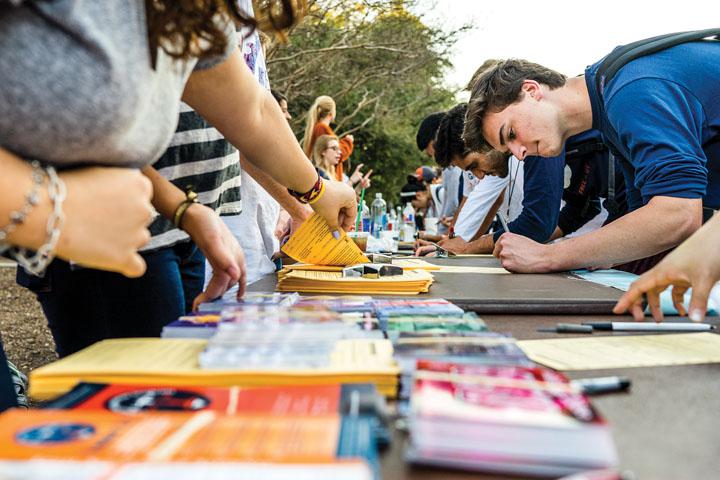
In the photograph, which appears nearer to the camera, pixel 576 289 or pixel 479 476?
pixel 479 476

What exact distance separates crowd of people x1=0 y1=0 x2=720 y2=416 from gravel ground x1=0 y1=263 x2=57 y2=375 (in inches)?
97.5

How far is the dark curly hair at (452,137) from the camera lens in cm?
348

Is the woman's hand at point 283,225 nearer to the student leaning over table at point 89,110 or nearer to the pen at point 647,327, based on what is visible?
the pen at point 647,327

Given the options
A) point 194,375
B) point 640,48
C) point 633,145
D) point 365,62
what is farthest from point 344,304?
point 365,62

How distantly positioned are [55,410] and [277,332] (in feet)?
0.91

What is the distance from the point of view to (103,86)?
62cm

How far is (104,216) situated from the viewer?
631mm

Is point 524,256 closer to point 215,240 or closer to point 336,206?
point 336,206

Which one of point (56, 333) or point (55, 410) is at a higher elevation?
point (55, 410)

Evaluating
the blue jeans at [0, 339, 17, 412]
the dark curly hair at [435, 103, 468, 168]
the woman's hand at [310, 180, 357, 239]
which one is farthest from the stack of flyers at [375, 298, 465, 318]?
the dark curly hair at [435, 103, 468, 168]

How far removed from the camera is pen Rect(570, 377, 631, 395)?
2.21ft

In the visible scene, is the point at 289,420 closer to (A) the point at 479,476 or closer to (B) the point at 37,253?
(A) the point at 479,476

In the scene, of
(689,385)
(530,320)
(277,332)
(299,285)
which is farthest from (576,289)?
(277,332)

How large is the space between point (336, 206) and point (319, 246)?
201 mm
